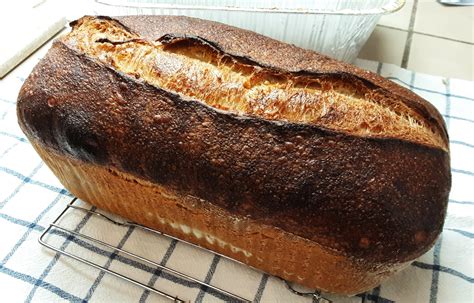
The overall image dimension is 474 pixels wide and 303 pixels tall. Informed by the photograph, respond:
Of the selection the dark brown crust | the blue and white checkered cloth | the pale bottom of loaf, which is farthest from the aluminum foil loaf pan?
the pale bottom of loaf

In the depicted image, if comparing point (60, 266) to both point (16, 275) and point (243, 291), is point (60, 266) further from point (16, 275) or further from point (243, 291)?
point (243, 291)

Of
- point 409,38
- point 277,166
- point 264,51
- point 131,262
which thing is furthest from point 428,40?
point 131,262

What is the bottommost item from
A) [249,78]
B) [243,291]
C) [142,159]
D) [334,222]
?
[243,291]

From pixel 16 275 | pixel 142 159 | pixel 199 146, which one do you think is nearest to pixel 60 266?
pixel 16 275

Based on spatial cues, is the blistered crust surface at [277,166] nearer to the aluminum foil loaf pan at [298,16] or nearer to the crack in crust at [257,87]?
the crack in crust at [257,87]

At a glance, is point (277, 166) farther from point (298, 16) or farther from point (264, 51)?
point (298, 16)

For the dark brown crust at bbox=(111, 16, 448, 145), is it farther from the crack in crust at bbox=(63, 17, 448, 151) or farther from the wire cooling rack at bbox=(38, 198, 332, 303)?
the wire cooling rack at bbox=(38, 198, 332, 303)

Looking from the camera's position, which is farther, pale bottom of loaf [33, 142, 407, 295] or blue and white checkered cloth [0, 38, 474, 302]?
blue and white checkered cloth [0, 38, 474, 302]
